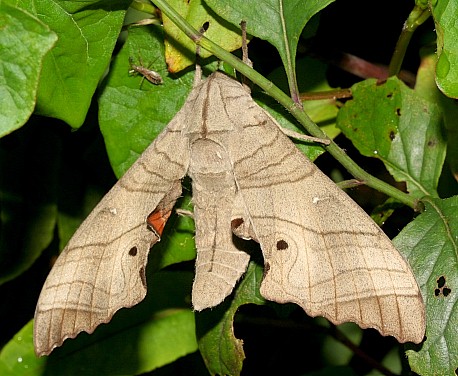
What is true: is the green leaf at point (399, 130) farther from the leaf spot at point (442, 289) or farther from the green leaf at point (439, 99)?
the leaf spot at point (442, 289)

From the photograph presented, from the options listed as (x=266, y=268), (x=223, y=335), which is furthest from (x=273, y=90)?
(x=223, y=335)

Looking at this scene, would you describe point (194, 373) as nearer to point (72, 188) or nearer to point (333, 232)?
point (72, 188)

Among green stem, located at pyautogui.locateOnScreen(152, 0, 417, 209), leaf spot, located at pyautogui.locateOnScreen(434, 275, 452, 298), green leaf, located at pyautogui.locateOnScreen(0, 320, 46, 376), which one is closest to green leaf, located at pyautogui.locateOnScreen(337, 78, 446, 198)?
green stem, located at pyautogui.locateOnScreen(152, 0, 417, 209)

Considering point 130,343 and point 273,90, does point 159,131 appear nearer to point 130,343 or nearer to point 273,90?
point 273,90

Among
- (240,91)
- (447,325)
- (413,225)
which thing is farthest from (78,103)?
(447,325)

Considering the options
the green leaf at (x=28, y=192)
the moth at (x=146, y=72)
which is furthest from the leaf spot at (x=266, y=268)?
the green leaf at (x=28, y=192)
